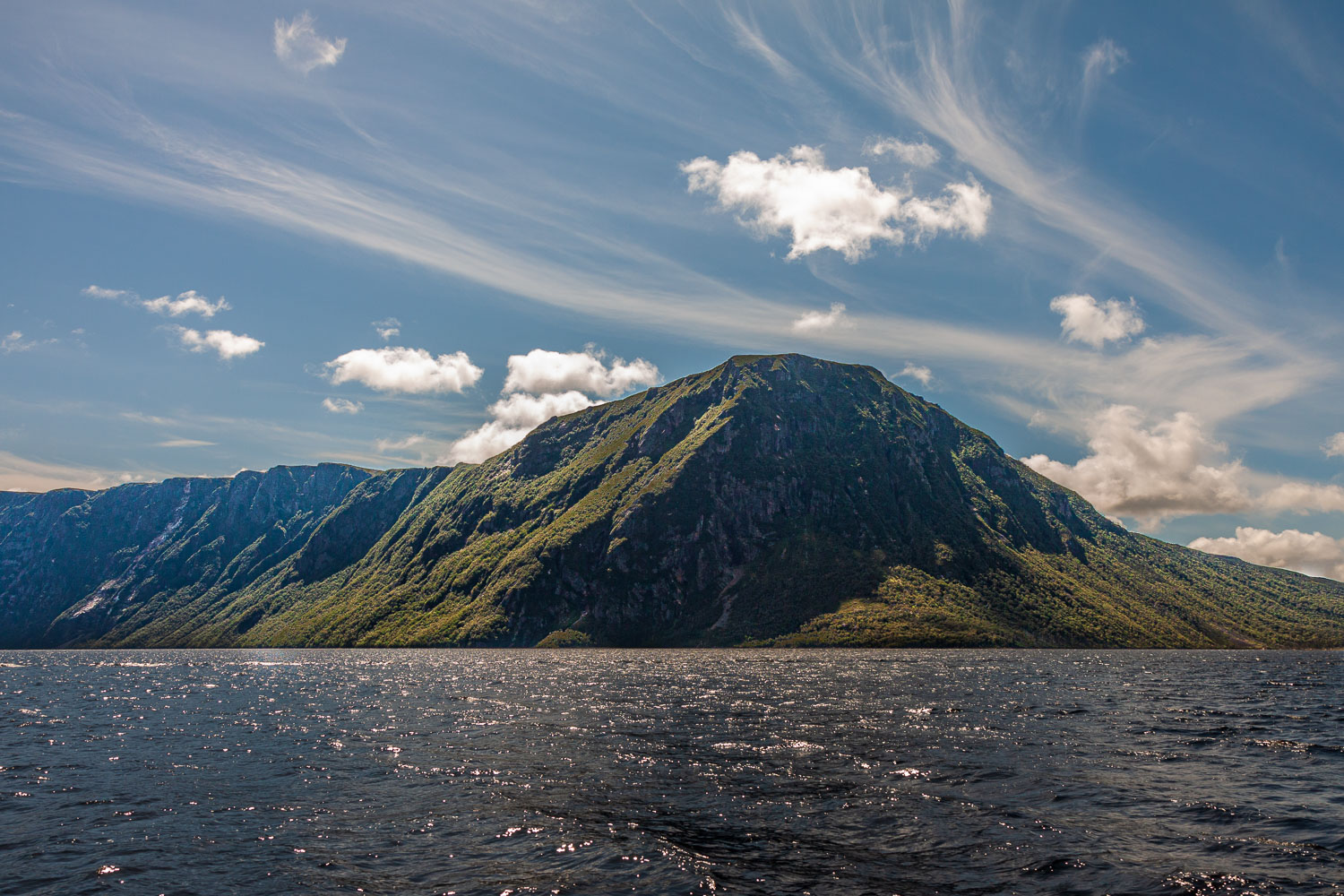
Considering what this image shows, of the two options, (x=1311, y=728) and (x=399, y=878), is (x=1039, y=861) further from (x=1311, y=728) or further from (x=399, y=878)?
(x=1311, y=728)

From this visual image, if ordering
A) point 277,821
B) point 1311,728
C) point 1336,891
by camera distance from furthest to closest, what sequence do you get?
point 1311,728, point 277,821, point 1336,891

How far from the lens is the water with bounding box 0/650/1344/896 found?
2708 centimetres

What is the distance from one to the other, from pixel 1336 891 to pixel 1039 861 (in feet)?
29.7

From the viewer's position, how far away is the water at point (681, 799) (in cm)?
2708

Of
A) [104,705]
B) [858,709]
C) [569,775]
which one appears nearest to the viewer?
[569,775]

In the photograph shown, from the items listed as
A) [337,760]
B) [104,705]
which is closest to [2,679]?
[104,705]

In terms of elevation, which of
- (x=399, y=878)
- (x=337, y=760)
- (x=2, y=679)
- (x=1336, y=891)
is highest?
(x=1336, y=891)

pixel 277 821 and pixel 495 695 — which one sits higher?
pixel 277 821

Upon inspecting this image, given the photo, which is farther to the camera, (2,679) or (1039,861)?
(2,679)

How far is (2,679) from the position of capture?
150m

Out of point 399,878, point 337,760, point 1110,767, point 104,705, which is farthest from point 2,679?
point 1110,767

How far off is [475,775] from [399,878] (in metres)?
18.7

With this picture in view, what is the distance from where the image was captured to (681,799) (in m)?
38.6

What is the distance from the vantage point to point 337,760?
50531mm
